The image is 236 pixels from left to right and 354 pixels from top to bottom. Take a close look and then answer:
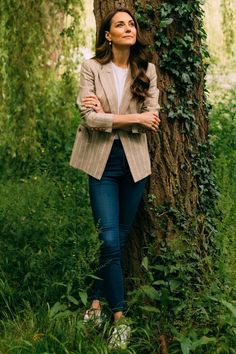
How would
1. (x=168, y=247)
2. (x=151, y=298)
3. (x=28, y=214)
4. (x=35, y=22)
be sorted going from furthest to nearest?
(x=35, y=22), (x=28, y=214), (x=168, y=247), (x=151, y=298)

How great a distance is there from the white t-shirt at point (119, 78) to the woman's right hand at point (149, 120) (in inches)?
7.6

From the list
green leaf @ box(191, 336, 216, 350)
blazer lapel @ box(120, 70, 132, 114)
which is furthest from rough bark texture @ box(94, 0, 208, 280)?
green leaf @ box(191, 336, 216, 350)

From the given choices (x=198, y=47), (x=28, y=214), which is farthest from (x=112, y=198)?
(x=28, y=214)

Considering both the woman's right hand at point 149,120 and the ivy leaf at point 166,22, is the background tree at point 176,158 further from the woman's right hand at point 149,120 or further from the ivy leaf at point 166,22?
the woman's right hand at point 149,120

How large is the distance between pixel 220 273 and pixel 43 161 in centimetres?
459

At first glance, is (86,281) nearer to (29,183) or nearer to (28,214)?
(28,214)

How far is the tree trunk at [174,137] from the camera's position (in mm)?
5066

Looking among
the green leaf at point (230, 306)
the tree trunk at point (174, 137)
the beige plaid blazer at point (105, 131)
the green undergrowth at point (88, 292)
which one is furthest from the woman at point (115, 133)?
the green leaf at point (230, 306)

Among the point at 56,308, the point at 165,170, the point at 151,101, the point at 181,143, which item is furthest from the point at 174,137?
the point at 56,308

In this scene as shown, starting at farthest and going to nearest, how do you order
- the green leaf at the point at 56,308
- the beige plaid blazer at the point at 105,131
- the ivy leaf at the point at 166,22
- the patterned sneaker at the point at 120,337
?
the ivy leaf at the point at 166,22
the beige plaid blazer at the point at 105,131
the green leaf at the point at 56,308
the patterned sneaker at the point at 120,337

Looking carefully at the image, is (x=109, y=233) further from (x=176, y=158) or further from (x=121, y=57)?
(x=121, y=57)

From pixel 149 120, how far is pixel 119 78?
1.11 ft

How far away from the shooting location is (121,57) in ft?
16.0

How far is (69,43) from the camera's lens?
8.96 metres
